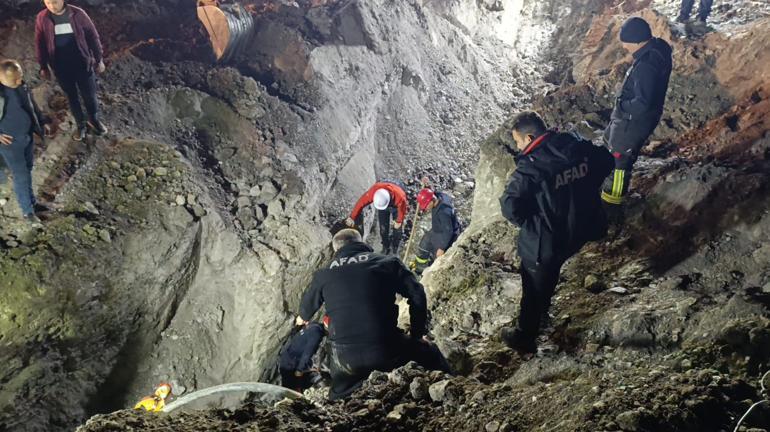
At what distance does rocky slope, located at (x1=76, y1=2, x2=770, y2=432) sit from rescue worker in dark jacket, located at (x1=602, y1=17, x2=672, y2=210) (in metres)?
0.37

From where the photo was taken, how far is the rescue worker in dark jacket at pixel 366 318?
3.11 metres

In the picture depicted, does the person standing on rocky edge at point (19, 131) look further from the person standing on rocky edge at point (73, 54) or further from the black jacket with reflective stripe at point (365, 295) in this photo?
the black jacket with reflective stripe at point (365, 295)

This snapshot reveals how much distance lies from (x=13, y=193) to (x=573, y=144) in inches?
218

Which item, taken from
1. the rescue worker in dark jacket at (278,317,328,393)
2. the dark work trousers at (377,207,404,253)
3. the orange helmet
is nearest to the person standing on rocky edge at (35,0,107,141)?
the dark work trousers at (377,207,404,253)

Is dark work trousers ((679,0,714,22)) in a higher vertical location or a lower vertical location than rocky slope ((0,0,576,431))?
higher

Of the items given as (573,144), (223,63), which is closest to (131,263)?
(223,63)

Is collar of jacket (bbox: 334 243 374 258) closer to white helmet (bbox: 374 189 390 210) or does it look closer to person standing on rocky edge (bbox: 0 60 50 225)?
white helmet (bbox: 374 189 390 210)

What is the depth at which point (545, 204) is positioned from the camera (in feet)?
10.4

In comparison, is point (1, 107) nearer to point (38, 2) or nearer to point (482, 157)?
point (38, 2)

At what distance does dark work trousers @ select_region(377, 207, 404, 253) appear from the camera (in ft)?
20.2

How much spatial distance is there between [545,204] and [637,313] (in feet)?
3.08

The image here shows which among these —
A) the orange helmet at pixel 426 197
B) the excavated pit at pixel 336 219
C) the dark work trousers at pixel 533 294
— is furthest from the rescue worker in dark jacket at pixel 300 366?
the orange helmet at pixel 426 197

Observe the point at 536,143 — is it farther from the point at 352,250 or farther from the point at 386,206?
the point at 386,206

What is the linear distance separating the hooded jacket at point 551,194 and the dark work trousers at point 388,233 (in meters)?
3.00
